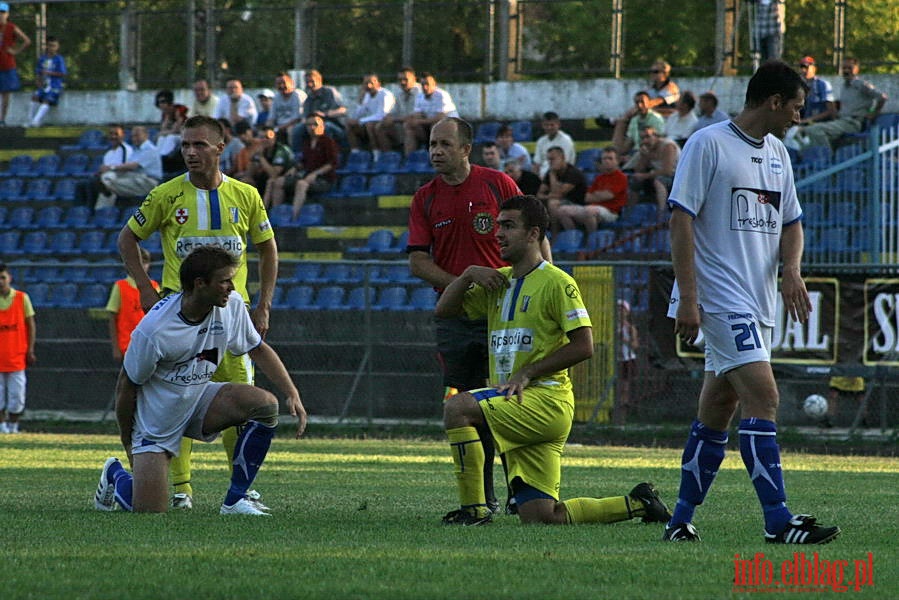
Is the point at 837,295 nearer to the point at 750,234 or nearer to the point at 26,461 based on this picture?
the point at 26,461

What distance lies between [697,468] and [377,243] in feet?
53.1

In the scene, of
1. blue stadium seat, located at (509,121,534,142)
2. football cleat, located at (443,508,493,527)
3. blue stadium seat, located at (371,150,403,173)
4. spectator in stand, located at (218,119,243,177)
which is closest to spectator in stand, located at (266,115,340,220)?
blue stadium seat, located at (371,150,403,173)

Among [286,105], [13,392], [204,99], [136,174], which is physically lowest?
[13,392]

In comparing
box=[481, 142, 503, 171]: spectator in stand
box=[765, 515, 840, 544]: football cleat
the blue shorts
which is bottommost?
box=[765, 515, 840, 544]: football cleat

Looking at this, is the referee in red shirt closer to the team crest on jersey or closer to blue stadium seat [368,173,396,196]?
the team crest on jersey

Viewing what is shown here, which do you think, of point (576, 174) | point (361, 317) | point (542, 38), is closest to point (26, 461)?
point (361, 317)

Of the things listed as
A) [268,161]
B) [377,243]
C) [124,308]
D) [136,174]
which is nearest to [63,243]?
[136,174]

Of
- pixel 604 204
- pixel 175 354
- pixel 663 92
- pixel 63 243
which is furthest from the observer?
pixel 63 243

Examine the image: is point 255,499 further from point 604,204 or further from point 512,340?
point 604,204

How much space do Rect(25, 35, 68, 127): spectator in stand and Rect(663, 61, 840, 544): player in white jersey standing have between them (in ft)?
81.2

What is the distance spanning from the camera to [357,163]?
84.8 feet

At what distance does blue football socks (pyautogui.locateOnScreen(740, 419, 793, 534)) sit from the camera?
23.7ft

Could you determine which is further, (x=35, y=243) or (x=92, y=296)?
(x=35, y=243)

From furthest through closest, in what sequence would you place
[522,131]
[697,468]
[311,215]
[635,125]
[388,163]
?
[522,131] < [388,163] < [311,215] < [635,125] < [697,468]
